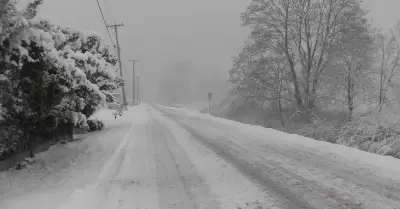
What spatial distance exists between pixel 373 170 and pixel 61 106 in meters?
7.04

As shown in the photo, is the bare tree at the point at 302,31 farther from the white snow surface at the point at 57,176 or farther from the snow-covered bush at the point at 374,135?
the white snow surface at the point at 57,176

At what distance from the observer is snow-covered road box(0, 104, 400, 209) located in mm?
4594

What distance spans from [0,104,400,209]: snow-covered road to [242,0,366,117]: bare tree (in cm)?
1169

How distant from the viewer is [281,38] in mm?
21406

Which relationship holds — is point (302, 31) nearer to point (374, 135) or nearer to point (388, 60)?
point (388, 60)

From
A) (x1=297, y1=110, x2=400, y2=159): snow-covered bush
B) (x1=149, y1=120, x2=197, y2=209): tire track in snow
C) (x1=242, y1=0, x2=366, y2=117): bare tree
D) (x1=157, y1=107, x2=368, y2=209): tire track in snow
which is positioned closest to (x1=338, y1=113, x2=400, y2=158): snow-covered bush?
(x1=297, y1=110, x2=400, y2=159): snow-covered bush

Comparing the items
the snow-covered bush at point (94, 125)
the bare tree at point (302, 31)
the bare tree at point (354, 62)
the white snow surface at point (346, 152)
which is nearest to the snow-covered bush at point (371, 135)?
the white snow surface at point (346, 152)

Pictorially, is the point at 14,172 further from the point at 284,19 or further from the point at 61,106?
the point at 284,19

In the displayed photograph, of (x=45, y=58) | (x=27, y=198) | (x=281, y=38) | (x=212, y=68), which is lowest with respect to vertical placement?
(x=27, y=198)

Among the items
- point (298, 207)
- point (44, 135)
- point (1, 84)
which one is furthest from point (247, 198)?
point (44, 135)

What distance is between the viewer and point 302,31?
20609mm

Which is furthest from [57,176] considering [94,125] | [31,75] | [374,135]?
[374,135]

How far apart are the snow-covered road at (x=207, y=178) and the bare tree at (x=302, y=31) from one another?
1169 cm

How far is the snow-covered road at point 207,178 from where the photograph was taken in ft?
15.1
